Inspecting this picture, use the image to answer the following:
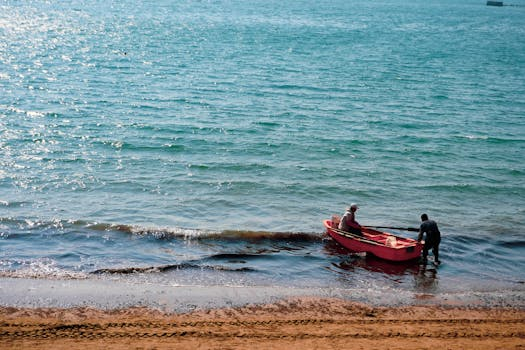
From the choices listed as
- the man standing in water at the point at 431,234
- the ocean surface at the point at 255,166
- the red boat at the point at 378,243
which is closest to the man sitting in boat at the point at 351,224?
the red boat at the point at 378,243

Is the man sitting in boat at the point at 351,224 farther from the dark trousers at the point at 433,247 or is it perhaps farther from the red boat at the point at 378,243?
the dark trousers at the point at 433,247

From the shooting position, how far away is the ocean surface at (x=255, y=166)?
618 inches

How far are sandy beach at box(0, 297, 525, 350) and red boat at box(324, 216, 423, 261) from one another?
10.1ft

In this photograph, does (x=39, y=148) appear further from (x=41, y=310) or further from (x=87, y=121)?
(x=41, y=310)

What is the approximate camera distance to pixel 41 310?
12414 millimetres

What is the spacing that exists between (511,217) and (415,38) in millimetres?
51440

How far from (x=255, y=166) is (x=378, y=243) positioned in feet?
27.9

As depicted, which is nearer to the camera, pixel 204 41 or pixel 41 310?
pixel 41 310

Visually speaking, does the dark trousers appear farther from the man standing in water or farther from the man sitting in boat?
the man sitting in boat

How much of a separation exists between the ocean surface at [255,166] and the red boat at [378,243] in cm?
32

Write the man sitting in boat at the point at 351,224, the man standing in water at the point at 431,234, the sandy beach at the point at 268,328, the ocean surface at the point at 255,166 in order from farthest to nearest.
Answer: the man sitting in boat at the point at 351,224, the man standing in water at the point at 431,234, the ocean surface at the point at 255,166, the sandy beach at the point at 268,328

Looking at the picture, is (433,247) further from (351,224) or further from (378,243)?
(351,224)

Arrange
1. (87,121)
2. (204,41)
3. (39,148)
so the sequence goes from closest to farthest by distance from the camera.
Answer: (39,148)
(87,121)
(204,41)

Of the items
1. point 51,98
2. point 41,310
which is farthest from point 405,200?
point 51,98
